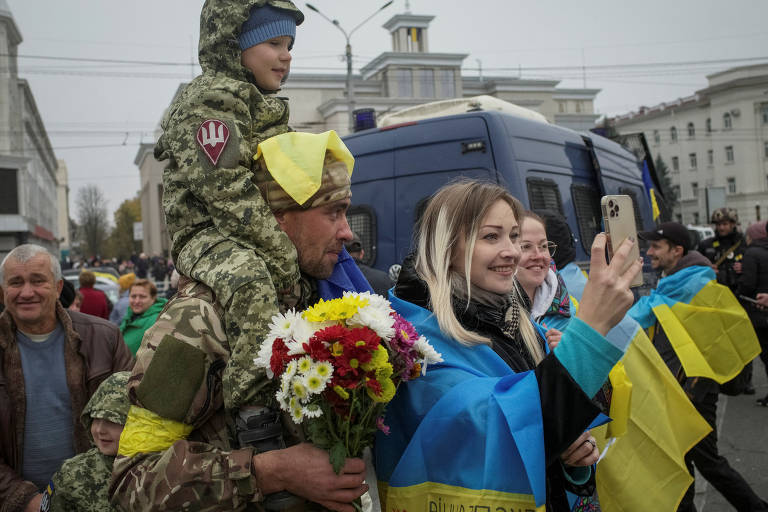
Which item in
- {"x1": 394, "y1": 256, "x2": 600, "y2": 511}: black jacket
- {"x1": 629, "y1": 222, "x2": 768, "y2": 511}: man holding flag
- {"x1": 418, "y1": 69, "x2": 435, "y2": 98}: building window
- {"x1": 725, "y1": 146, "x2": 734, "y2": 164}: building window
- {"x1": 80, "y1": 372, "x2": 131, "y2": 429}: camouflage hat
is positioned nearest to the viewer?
{"x1": 394, "y1": 256, "x2": 600, "y2": 511}: black jacket

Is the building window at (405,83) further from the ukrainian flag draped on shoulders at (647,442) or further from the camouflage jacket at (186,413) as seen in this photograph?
the camouflage jacket at (186,413)

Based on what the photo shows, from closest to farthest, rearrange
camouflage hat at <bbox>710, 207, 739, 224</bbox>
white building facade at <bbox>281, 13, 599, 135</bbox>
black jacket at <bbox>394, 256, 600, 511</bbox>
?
black jacket at <bbox>394, 256, 600, 511</bbox> < camouflage hat at <bbox>710, 207, 739, 224</bbox> < white building facade at <bbox>281, 13, 599, 135</bbox>

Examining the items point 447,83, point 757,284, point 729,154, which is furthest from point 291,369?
point 729,154

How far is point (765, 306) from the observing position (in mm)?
8422

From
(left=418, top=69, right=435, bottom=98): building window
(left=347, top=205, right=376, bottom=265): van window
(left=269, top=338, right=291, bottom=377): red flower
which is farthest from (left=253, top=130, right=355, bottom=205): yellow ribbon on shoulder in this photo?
(left=418, top=69, right=435, bottom=98): building window

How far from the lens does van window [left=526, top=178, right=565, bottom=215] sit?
19.6ft

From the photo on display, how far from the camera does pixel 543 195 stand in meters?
6.18

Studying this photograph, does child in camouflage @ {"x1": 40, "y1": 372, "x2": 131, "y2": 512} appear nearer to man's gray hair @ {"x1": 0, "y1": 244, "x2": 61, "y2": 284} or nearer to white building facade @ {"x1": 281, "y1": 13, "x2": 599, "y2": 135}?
man's gray hair @ {"x1": 0, "y1": 244, "x2": 61, "y2": 284}

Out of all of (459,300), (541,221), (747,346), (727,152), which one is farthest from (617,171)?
(727,152)

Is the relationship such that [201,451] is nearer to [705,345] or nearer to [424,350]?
[424,350]

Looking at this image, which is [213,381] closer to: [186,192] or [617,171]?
[186,192]

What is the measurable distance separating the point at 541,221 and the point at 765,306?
5.72m

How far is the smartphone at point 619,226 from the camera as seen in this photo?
2.21 metres

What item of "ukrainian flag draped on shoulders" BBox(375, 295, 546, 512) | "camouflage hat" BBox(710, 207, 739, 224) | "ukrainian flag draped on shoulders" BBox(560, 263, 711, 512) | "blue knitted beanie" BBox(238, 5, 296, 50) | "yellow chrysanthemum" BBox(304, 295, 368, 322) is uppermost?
"blue knitted beanie" BBox(238, 5, 296, 50)
